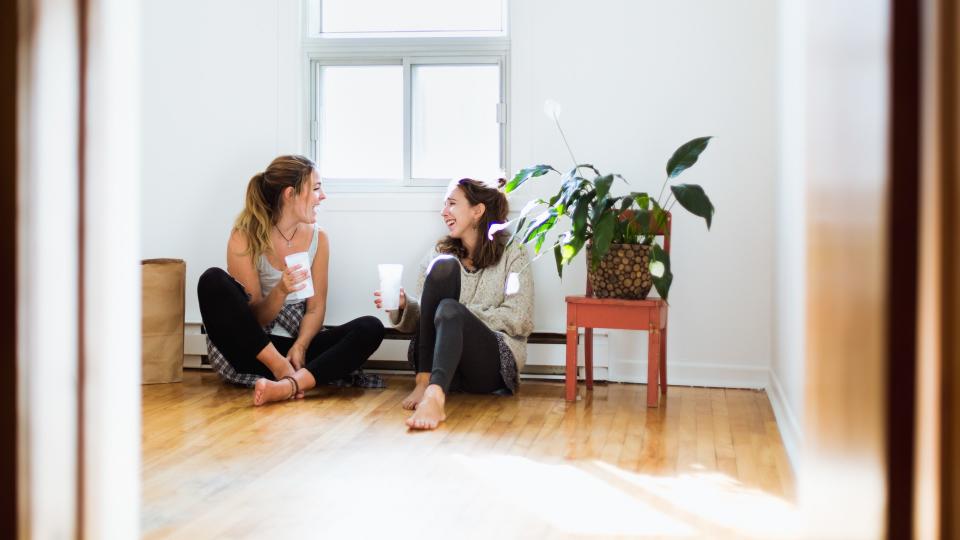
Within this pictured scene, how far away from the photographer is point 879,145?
20.7 inches

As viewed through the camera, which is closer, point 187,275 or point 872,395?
point 872,395

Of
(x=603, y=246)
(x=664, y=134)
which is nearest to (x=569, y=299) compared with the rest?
(x=603, y=246)

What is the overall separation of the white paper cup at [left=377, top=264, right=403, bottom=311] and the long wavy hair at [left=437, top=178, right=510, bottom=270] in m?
0.49

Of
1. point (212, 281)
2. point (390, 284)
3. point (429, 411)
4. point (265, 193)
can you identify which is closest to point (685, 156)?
point (390, 284)

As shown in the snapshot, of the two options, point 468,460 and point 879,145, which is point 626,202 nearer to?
point 468,460

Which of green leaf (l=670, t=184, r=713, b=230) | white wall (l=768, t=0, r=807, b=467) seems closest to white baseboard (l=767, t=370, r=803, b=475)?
white wall (l=768, t=0, r=807, b=467)

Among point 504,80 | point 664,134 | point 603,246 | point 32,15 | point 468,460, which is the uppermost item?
point 504,80

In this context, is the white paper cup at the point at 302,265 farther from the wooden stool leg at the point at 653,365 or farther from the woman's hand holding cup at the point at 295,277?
the wooden stool leg at the point at 653,365

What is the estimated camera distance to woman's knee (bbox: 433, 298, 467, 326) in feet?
8.34

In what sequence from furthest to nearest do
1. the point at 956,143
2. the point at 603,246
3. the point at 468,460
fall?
1. the point at 603,246
2. the point at 468,460
3. the point at 956,143

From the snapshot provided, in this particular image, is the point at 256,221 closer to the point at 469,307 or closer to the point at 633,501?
the point at 469,307

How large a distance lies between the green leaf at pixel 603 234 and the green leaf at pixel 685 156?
0.24m

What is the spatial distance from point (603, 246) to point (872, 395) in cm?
194

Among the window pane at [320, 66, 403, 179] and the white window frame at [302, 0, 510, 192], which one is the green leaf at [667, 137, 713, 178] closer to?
the white window frame at [302, 0, 510, 192]
